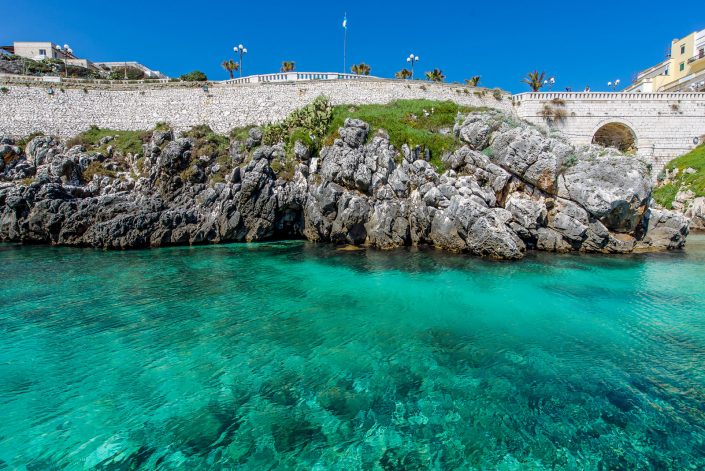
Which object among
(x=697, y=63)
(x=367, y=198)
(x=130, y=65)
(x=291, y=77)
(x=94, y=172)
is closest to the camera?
(x=367, y=198)

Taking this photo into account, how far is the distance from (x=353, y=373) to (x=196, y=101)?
33580 mm

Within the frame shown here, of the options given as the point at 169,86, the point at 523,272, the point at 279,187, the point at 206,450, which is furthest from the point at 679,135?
the point at 169,86

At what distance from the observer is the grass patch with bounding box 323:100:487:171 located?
25.2 m

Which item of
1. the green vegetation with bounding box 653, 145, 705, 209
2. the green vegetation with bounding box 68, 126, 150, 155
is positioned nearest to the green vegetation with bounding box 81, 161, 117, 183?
the green vegetation with bounding box 68, 126, 150, 155

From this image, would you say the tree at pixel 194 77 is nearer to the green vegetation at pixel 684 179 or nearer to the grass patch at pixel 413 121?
the grass patch at pixel 413 121

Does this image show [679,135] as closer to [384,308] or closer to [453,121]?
[453,121]

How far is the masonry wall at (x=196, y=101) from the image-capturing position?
106 feet

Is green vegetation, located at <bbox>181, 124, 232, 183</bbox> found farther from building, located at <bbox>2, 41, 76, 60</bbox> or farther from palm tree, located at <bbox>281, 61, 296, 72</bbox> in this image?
building, located at <bbox>2, 41, 76, 60</bbox>

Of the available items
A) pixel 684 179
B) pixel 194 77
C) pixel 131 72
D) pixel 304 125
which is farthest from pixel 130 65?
pixel 684 179

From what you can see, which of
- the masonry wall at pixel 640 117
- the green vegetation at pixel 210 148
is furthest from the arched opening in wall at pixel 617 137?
the green vegetation at pixel 210 148

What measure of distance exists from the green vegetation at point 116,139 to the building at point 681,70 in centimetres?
5463

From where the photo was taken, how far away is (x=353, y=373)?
7879mm

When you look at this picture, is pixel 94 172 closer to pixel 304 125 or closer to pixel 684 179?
pixel 304 125

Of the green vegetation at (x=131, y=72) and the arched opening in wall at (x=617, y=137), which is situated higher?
the green vegetation at (x=131, y=72)
